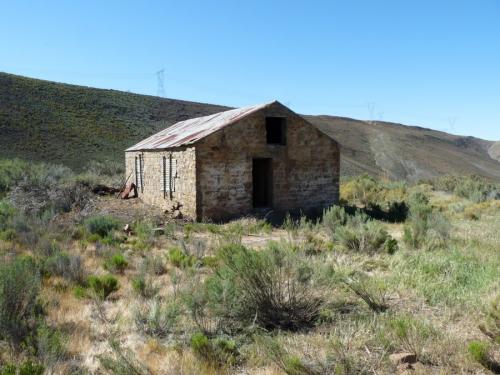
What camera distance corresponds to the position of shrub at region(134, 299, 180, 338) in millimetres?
4773

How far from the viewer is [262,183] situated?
15219 mm

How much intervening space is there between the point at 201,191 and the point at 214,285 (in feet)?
25.3

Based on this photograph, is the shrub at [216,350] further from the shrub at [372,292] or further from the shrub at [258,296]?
the shrub at [372,292]

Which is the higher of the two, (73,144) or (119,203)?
(73,144)

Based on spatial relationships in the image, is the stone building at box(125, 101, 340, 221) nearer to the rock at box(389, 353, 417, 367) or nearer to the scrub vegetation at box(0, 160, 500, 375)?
the scrub vegetation at box(0, 160, 500, 375)

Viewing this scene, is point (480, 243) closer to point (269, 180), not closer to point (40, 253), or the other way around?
point (269, 180)

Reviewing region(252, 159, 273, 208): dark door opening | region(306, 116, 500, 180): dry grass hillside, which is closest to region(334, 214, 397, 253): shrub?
region(252, 159, 273, 208): dark door opening

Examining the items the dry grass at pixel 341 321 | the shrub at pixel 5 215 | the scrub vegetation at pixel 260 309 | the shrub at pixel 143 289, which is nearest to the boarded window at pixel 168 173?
the shrub at pixel 5 215

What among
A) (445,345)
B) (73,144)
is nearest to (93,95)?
(73,144)

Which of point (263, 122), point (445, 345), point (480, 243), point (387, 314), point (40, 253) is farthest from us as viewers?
point (263, 122)

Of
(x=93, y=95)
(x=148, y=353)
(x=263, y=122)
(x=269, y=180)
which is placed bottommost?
(x=148, y=353)

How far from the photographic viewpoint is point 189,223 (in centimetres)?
1230

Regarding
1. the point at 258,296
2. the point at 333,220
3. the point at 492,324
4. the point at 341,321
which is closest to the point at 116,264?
the point at 258,296

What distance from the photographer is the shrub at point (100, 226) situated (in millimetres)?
10250
